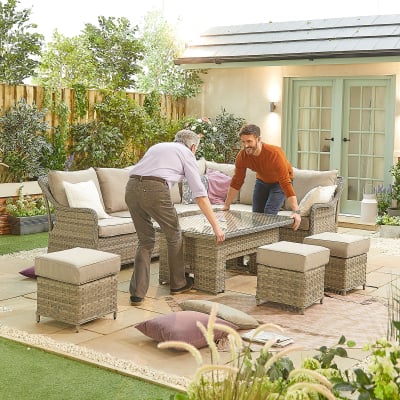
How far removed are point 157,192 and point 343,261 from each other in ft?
6.12

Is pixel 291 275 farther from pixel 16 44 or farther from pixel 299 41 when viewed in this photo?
pixel 299 41

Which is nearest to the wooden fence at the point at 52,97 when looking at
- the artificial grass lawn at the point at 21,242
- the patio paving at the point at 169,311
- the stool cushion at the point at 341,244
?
the artificial grass lawn at the point at 21,242

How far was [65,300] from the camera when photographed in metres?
5.09

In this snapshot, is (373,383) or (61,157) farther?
(61,157)

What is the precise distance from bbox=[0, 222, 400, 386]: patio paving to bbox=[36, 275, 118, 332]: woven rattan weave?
0.33 ft

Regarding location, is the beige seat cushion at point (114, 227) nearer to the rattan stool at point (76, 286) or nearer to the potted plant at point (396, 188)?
the rattan stool at point (76, 286)

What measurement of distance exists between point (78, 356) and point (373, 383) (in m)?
3.15

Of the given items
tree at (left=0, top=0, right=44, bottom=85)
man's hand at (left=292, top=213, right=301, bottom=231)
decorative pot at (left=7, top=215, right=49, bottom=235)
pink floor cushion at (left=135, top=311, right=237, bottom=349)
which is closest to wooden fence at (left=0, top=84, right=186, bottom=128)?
tree at (left=0, top=0, right=44, bottom=85)

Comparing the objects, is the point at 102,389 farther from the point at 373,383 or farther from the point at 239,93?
the point at 239,93

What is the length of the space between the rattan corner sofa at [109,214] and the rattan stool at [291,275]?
5.43 ft

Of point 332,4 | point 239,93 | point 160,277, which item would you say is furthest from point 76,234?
point 332,4

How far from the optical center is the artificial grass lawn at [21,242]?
8.36 m

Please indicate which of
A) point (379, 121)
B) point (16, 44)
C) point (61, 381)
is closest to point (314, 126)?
point (379, 121)

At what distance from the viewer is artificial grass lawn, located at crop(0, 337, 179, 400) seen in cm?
392
